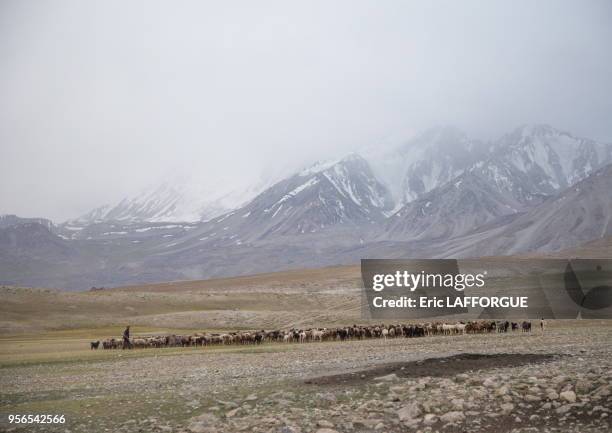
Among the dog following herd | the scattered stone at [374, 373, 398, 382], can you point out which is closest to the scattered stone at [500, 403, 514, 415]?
the scattered stone at [374, 373, 398, 382]

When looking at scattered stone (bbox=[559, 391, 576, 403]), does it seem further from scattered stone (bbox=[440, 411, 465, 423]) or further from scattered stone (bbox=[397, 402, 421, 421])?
scattered stone (bbox=[397, 402, 421, 421])

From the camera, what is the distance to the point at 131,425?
16375 mm

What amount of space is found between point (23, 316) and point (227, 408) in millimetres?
65067

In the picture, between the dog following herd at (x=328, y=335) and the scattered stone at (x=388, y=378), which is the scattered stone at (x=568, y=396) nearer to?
the scattered stone at (x=388, y=378)

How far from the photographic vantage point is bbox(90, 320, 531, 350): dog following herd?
43.8 metres

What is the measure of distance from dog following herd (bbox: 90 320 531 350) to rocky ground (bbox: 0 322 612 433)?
13661 millimetres

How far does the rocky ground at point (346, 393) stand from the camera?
49.6 ft

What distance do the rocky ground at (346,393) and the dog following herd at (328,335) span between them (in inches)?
538

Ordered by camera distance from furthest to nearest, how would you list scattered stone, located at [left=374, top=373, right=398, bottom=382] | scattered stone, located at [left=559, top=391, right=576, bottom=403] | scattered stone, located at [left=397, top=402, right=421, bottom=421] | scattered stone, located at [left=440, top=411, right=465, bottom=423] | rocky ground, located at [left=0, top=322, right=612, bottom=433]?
scattered stone, located at [left=374, top=373, right=398, bottom=382]
scattered stone, located at [left=397, top=402, right=421, bottom=421]
scattered stone, located at [left=559, top=391, right=576, bottom=403]
rocky ground, located at [left=0, top=322, right=612, bottom=433]
scattered stone, located at [left=440, top=411, right=465, bottom=423]

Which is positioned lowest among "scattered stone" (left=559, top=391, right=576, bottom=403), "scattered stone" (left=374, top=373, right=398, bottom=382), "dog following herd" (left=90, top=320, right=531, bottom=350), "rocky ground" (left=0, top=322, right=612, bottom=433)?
"dog following herd" (left=90, top=320, right=531, bottom=350)

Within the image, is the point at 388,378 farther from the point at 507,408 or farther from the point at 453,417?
the point at 507,408

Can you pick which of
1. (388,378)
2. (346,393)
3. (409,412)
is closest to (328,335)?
(388,378)

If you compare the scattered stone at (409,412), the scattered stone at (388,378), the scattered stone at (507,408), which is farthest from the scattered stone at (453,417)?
the scattered stone at (388,378)

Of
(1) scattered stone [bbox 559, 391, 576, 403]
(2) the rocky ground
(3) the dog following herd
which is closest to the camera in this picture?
(2) the rocky ground
